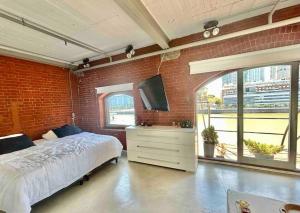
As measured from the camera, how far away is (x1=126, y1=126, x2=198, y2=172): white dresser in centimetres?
298

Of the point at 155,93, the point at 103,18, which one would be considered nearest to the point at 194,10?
the point at 103,18

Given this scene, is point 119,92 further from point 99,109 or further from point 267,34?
point 267,34

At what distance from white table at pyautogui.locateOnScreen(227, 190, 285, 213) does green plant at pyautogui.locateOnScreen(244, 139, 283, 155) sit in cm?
197

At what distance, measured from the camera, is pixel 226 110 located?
3.26 metres

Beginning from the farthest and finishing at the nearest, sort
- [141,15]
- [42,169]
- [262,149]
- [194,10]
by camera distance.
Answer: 1. [262,149]
2. [194,10]
3. [42,169]
4. [141,15]

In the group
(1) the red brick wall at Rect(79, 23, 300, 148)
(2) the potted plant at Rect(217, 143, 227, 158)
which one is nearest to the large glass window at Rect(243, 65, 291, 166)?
(2) the potted plant at Rect(217, 143, 227, 158)

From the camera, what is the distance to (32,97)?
3750 millimetres

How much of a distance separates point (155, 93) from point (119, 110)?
1.79m

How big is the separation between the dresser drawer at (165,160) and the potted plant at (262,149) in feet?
3.75

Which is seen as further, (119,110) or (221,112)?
(119,110)

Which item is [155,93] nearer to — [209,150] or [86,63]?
[209,150]

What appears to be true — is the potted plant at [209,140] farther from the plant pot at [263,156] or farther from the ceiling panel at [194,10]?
the ceiling panel at [194,10]

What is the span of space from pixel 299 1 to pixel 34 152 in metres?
4.88

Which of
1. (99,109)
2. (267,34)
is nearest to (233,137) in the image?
(267,34)
